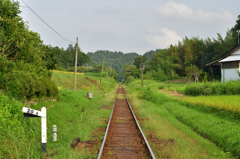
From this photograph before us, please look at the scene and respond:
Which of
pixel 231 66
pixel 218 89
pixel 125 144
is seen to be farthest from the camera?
pixel 231 66

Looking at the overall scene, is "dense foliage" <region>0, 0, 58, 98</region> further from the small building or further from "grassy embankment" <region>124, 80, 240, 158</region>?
the small building

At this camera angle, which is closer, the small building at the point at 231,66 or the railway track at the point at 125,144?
the railway track at the point at 125,144

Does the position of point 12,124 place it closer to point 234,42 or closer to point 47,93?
point 47,93

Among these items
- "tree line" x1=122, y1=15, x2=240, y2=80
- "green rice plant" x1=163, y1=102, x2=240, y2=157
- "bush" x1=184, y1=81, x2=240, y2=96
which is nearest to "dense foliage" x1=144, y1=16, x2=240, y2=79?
"tree line" x1=122, y1=15, x2=240, y2=80

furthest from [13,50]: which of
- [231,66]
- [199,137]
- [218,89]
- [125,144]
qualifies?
[231,66]

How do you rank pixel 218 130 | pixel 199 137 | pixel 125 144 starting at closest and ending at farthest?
pixel 125 144 → pixel 199 137 → pixel 218 130

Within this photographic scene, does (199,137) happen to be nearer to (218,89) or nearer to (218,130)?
(218,130)

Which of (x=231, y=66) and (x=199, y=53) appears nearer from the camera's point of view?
(x=231, y=66)

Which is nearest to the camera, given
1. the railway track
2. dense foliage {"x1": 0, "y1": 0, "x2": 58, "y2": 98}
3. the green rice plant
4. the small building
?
the railway track

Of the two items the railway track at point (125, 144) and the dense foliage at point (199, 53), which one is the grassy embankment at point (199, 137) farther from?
the dense foliage at point (199, 53)

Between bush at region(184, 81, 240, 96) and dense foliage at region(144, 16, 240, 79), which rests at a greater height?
dense foliage at region(144, 16, 240, 79)

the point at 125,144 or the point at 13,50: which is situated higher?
the point at 13,50

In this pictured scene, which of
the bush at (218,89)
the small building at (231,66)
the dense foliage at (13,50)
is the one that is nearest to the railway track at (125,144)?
the dense foliage at (13,50)

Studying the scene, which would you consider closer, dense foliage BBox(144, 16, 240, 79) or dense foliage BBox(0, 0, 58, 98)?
dense foliage BBox(0, 0, 58, 98)
